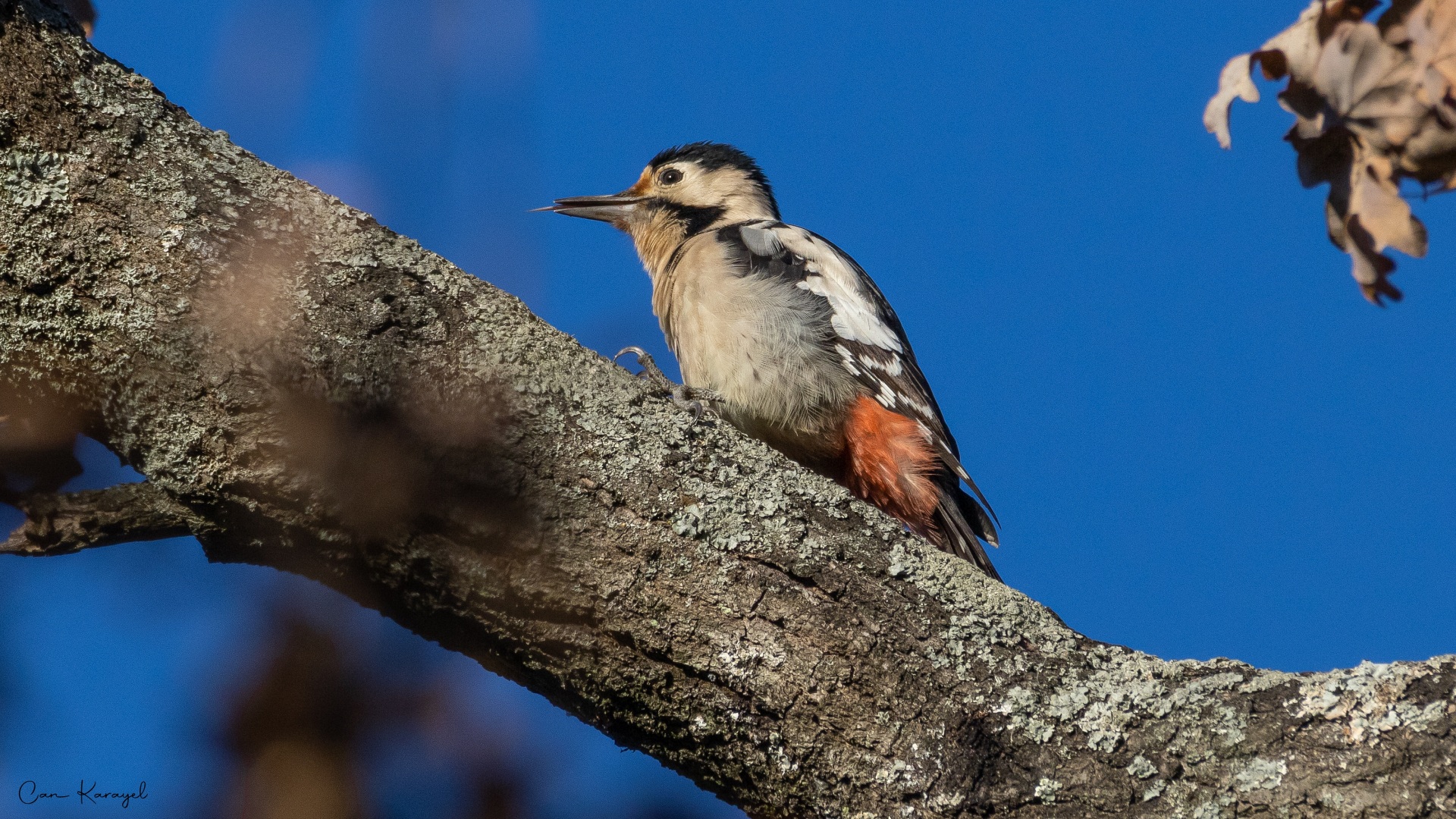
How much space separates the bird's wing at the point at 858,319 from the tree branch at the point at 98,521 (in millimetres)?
2767

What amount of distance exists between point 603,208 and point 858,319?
1595 mm

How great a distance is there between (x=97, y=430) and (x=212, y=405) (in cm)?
27

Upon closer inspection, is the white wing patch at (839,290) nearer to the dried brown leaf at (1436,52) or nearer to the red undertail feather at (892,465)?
the red undertail feather at (892,465)

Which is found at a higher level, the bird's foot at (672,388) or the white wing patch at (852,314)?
the white wing patch at (852,314)

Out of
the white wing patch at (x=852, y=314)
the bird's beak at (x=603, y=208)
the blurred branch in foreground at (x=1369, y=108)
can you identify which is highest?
the bird's beak at (x=603, y=208)

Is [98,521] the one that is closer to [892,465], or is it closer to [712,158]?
[892,465]

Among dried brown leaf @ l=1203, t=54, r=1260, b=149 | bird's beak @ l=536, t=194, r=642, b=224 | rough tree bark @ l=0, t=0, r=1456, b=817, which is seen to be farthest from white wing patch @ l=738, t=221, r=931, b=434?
dried brown leaf @ l=1203, t=54, r=1260, b=149

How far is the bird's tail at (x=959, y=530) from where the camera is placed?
421cm

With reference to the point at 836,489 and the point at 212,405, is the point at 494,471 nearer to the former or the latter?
the point at 212,405

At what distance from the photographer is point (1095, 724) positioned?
2.04 meters

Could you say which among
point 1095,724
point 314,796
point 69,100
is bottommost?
point 314,796

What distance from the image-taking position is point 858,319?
4789 mm

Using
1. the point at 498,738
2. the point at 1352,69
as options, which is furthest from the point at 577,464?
the point at 1352,69

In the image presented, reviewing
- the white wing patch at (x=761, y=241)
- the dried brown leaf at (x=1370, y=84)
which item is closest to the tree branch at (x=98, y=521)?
the dried brown leaf at (x=1370, y=84)
